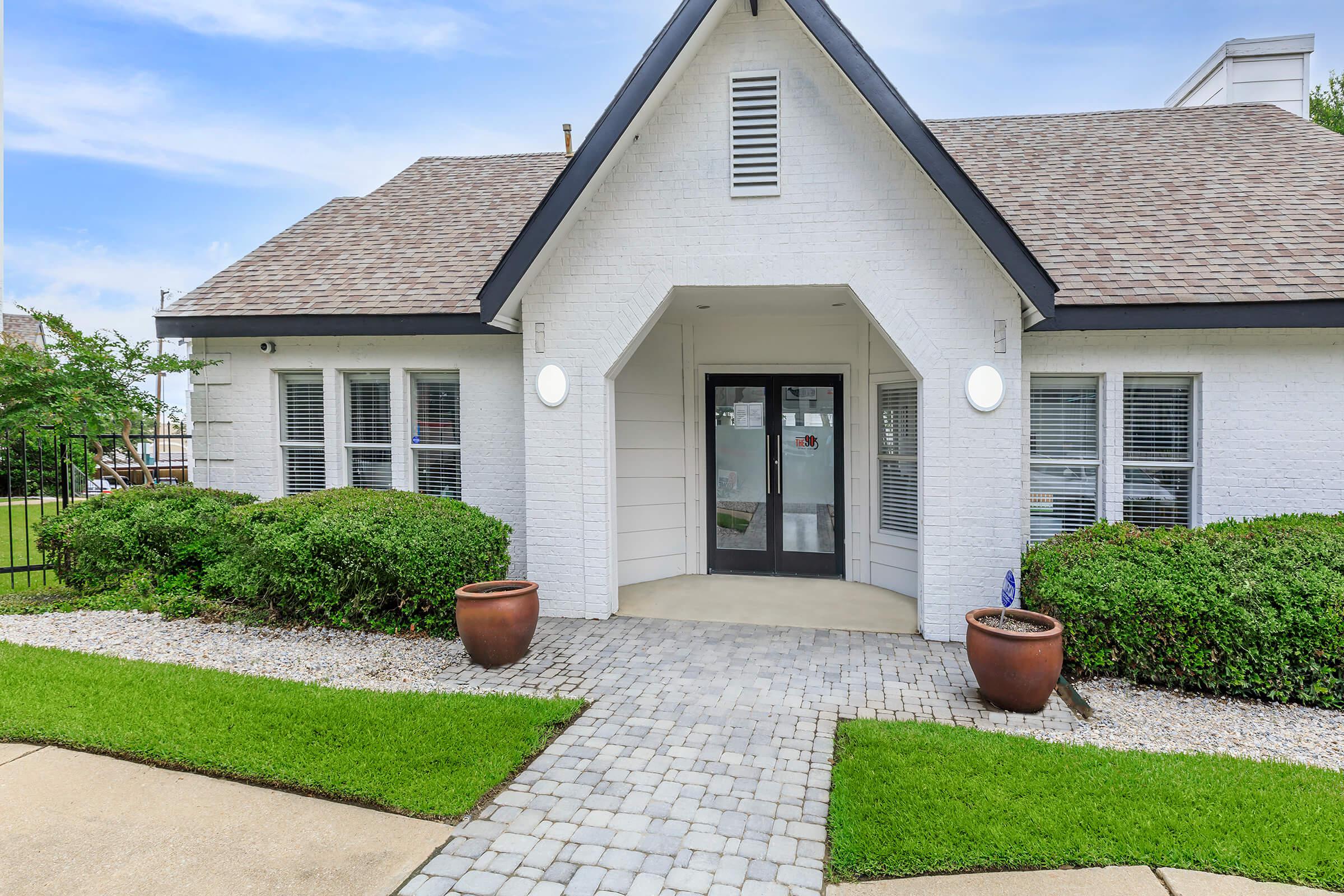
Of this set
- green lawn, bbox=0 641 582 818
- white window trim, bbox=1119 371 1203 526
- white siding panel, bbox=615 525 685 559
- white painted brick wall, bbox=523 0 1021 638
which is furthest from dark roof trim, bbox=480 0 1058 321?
green lawn, bbox=0 641 582 818

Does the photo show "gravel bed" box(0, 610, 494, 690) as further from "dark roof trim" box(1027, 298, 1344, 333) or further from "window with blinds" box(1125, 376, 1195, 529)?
"window with blinds" box(1125, 376, 1195, 529)

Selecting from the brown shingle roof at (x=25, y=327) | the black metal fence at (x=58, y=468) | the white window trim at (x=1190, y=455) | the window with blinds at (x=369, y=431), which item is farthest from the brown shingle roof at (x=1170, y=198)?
the brown shingle roof at (x=25, y=327)

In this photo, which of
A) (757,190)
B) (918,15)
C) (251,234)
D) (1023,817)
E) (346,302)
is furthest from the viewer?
(251,234)

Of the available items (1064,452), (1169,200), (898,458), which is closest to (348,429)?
(898,458)

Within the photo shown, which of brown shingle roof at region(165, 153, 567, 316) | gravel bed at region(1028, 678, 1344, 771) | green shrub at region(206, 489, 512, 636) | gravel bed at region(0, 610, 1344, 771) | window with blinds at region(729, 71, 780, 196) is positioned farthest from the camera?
brown shingle roof at region(165, 153, 567, 316)

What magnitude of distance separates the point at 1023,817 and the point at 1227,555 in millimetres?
3380

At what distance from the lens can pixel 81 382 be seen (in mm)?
8266

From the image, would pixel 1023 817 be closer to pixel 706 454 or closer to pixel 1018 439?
pixel 1018 439

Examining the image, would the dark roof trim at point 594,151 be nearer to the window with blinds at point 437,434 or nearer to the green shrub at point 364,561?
the window with blinds at point 437,434

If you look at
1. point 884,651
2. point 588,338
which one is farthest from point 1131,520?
point 588,338

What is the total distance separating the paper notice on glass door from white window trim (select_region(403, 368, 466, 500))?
3.37 meters

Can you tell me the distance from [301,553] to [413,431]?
92.7 inches

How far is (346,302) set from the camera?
8328mm

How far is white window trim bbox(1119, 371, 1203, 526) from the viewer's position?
702cm
